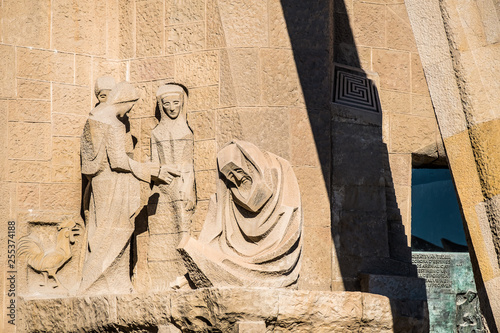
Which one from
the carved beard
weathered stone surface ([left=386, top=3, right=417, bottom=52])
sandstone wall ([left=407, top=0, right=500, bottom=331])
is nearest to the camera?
sandstone wall ([left=407, top=0, right=500, bottom=331])

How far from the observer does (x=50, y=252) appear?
30.6 ft

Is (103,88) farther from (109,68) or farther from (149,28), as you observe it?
(149,28)

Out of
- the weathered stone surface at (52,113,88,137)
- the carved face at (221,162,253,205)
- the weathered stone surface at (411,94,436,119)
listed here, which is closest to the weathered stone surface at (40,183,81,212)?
the weathered stone surface at (52,113,88,137)

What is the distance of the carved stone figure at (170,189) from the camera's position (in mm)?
9211

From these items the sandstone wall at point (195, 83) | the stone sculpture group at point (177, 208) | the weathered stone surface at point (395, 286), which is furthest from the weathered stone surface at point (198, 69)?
the weathered stone surface at point (395, 286)

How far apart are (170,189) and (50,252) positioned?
1186mm

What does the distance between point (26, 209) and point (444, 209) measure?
4282 mm

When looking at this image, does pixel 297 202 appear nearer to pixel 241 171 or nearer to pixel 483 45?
pixel 241 171

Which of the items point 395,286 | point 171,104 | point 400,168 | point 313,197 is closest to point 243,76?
point 171,104

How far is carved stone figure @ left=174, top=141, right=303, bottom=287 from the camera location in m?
7.87

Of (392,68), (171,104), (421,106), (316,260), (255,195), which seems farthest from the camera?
(421,106)

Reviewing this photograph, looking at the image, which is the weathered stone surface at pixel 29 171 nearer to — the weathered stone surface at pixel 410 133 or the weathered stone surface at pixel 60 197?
the weathered stone surface at pixel 60 197

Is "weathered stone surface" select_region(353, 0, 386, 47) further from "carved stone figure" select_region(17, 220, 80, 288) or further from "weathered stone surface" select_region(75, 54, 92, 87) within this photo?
"carved stone figure" select_region(17, 220, 80, 288)

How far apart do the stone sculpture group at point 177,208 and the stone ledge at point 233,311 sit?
254mm
